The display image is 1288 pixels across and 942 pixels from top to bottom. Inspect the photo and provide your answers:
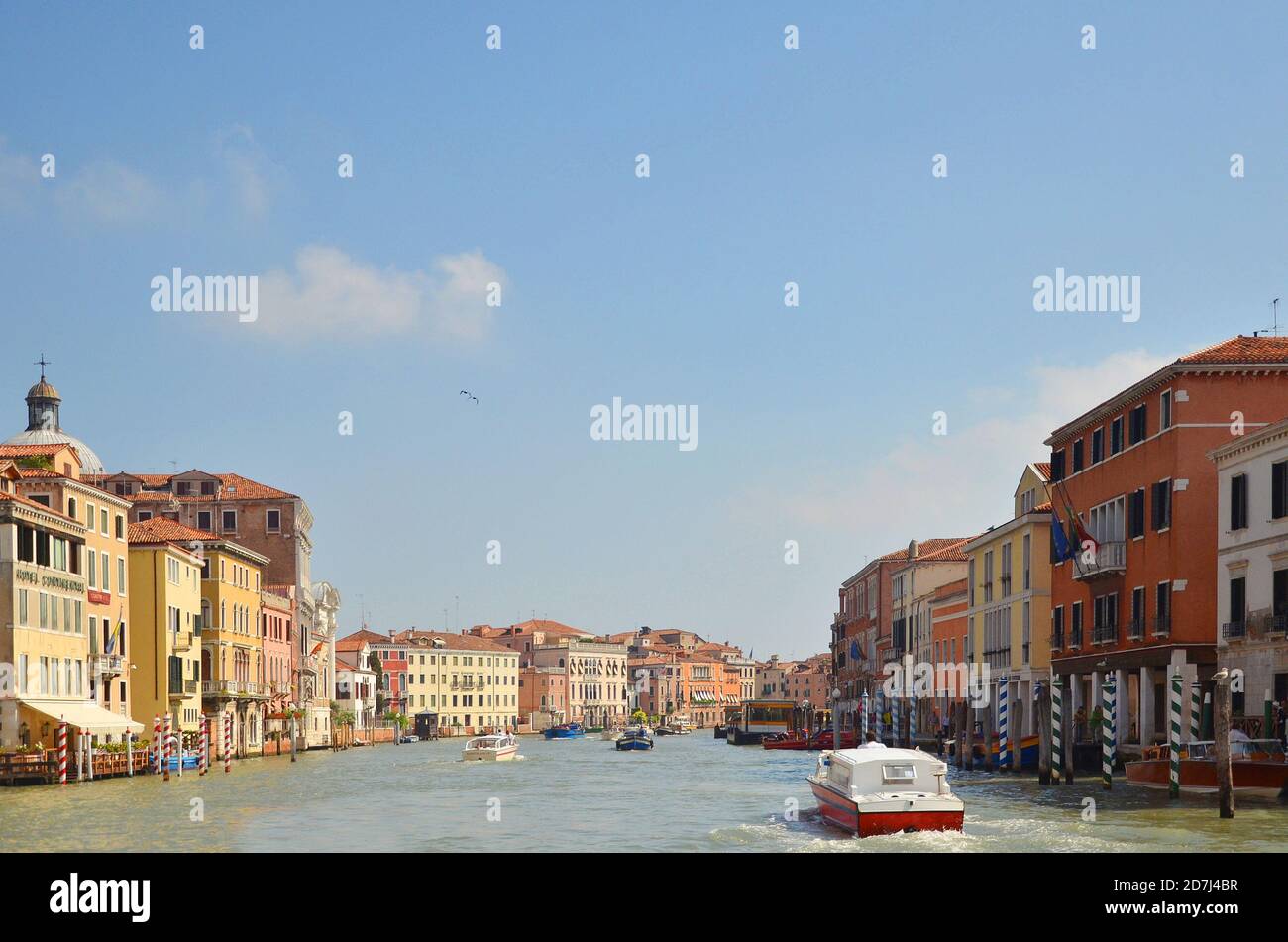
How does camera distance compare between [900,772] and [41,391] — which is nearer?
[900,772]

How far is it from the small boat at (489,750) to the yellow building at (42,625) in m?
21.7

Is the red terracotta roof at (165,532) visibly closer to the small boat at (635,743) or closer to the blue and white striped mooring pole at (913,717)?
the blue and white striped mooring pole at (913,717)

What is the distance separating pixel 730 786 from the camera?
48.2 m

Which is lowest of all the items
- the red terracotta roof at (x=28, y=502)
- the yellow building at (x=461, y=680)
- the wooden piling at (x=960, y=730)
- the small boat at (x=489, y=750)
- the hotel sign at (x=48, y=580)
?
the yellow building at (x=461, y=680)

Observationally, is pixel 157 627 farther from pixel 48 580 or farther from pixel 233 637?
pixel 48 580

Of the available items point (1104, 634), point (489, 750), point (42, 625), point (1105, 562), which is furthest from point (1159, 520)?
point (489, 750)

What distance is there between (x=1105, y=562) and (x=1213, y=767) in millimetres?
12751

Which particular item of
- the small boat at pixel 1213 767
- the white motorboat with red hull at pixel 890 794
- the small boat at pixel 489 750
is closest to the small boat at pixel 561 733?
the small boat at pixel 489 750

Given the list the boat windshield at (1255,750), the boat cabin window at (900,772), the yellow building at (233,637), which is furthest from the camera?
the yellow building at (233,637)

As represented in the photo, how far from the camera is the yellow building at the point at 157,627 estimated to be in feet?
203

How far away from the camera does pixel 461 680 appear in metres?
155

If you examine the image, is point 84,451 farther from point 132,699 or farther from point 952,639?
point 952,639

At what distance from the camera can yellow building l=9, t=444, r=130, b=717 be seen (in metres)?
53.5

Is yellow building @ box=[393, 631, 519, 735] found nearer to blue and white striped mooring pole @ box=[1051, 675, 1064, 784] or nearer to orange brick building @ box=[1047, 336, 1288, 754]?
orange brick building @ box=[1047, 336, 1288, 754]
